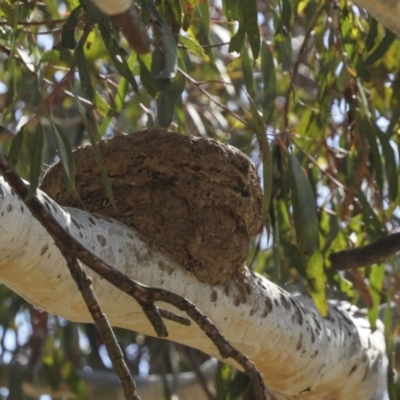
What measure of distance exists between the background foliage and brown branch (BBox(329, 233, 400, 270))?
0.31ft

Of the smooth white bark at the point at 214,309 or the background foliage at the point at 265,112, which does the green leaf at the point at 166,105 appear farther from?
the smooth white bark at the point at 214,309

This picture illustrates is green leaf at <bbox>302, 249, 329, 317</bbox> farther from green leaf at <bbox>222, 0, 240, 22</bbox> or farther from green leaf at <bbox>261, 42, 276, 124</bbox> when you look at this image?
green leaf at <bbox>222, 0, 240, 22</bbox>

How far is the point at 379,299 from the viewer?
2.16 m

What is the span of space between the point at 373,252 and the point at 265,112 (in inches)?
17.5

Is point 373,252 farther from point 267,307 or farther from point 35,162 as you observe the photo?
point 35,162

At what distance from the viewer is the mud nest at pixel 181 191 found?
64.3 inches

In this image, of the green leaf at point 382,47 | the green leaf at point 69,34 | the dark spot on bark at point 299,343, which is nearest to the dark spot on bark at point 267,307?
the dark spot on bark at point 299,343

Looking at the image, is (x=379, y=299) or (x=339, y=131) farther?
(x=339, y=131)

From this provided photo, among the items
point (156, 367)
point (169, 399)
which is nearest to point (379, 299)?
point (169, 399)

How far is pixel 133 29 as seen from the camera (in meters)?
1.04

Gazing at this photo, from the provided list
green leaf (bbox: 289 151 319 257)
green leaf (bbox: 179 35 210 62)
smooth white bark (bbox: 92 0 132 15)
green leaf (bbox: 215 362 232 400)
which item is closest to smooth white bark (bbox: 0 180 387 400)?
green leaf (bbox: 289 151 319 257)

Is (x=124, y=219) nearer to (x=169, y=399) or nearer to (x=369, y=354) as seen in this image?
(x=369, y=354)

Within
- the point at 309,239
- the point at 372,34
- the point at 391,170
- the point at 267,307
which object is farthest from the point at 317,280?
the point at 372,34

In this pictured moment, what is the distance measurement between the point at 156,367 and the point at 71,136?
3.10ft
